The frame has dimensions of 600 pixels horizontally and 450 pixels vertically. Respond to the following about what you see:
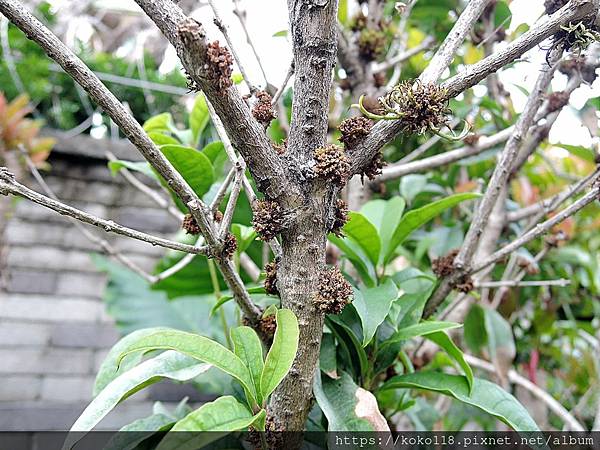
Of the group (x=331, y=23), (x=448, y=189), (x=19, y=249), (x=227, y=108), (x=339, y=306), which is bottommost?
(x=339, y=306)

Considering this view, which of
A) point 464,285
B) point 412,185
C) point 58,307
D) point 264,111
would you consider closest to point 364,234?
point 464,285

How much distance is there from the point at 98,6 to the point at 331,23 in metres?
2.84

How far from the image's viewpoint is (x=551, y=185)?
5.76ft

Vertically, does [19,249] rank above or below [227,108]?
above

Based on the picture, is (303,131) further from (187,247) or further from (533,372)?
(533,372)

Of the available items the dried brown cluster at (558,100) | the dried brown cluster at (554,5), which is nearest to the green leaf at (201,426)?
the dried brown cluster at (554,5)

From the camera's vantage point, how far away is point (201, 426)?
0.45 metres

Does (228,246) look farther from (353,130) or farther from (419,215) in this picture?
(419,215)

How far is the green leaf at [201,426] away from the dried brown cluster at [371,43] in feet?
2.76

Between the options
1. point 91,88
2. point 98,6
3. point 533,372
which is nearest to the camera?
point 91,88

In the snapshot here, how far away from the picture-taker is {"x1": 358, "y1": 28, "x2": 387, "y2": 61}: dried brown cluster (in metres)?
1.10

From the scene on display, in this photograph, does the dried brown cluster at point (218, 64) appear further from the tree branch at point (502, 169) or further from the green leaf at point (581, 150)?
the green leaf at point (581, 150)

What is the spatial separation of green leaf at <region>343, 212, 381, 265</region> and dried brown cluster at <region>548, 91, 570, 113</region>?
38 centimetres

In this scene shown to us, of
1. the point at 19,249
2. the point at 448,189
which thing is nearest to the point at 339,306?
the point at 448,189
